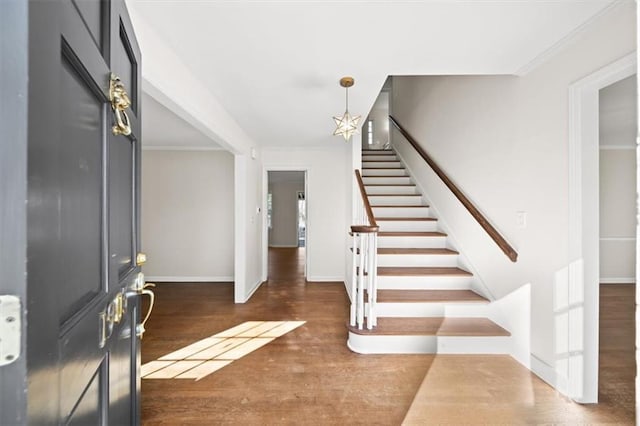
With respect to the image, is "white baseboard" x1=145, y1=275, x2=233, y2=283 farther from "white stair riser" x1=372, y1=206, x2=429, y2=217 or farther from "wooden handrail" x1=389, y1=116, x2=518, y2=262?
"wooden handrail" x1=389, y1=116, x2=518, y2=262

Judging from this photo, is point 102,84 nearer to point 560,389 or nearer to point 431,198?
point 560,389

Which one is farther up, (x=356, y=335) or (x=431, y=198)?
(x=431, y=198)

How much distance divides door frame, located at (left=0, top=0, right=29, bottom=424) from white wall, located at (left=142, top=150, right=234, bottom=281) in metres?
4.81

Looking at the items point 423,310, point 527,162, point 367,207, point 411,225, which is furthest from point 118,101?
point 411,225

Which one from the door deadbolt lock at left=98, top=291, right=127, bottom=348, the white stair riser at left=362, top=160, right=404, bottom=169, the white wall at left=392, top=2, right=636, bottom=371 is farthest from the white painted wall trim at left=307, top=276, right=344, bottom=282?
the door deadbolt lock at left=98, top=291, right=127, bottom=348

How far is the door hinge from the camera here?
0.45 m

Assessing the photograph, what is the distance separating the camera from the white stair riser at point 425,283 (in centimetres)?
310

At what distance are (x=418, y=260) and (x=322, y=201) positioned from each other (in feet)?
7.14

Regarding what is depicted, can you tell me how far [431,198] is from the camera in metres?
4.16

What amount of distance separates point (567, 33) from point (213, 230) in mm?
4926

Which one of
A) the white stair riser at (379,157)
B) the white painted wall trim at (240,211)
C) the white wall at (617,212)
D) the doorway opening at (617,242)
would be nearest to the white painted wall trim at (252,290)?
the white painted wall trim at (240,211)

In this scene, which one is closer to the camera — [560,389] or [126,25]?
[126,25]

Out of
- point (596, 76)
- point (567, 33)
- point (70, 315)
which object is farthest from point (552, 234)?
point (70, 315)

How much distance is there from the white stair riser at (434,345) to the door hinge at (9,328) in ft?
7.84
